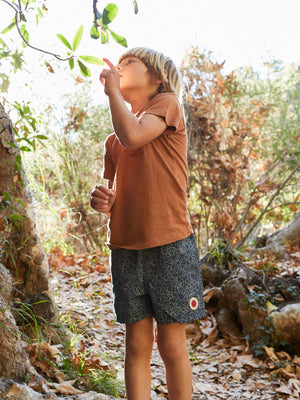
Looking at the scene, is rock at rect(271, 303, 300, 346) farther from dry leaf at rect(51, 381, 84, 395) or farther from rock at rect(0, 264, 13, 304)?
rock at rect(0, 264, 13, 304)

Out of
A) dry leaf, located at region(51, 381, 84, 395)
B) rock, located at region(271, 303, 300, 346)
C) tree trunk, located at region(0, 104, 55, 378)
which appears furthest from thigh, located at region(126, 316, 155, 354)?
rock, located at region(271, 303, 300, 346)

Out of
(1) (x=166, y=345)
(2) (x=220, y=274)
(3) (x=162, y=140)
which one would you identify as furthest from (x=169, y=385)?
(2) (x=220, y=274)

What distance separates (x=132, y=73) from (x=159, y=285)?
0.96 metres

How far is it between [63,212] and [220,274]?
8.65 feet

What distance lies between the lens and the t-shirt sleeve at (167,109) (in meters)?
1.65

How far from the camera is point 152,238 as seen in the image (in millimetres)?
1641

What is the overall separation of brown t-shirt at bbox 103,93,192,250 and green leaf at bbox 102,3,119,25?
1.28 ft

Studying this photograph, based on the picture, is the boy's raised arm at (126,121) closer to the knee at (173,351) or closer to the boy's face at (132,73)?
the boy's face at (132,73)

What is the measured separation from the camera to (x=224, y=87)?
470 cm

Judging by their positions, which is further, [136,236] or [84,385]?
[84,385]

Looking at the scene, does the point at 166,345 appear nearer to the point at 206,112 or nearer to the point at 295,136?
the point at 206,112

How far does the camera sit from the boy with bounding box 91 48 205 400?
1659 mm

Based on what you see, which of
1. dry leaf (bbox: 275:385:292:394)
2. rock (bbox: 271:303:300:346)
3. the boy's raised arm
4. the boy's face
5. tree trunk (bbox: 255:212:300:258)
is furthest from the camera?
tree trunk (bbox: 255:212:300:258)

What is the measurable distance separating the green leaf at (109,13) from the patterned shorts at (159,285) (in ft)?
3.09
